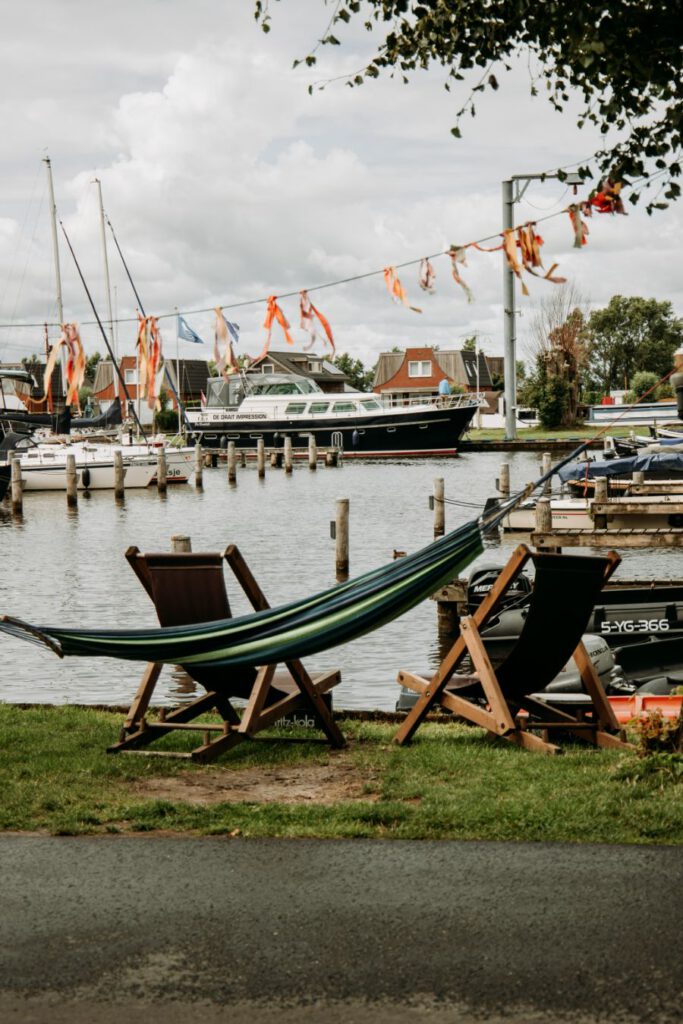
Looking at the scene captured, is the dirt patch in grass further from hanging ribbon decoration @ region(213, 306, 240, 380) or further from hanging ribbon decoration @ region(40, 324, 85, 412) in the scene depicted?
hanging ribbon decoration @ region(40, 324, 85, 412)

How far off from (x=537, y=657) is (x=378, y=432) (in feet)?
201

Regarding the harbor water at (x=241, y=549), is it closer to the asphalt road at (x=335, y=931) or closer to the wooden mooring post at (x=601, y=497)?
the wooden mooring post at (x=601, y=497)

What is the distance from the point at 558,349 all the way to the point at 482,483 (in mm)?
41187

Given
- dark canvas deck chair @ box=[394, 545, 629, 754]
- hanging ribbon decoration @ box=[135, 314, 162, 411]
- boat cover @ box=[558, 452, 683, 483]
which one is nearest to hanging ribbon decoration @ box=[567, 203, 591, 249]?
dark canvas deck chair @ box=[394, 545, 629, 754]

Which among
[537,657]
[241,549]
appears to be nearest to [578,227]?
[537,657]

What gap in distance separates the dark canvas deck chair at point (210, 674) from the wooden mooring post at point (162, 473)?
131ft

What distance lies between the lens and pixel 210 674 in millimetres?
7488

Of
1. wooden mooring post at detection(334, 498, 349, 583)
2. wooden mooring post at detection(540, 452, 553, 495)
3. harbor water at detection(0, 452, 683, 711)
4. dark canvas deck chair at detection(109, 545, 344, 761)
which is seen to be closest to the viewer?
dark canvas deck chair at detection(109, 545, 344, 761)

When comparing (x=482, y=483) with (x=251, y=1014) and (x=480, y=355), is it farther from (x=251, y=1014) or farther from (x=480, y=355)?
(x=480, y=355)

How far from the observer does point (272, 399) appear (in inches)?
2736

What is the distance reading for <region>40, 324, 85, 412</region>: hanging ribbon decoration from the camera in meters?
50.3

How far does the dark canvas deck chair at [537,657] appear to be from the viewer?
23.6 ft

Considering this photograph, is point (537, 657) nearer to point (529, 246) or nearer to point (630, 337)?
point (529, 246)

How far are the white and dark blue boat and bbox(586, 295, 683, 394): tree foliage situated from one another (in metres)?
44.5
